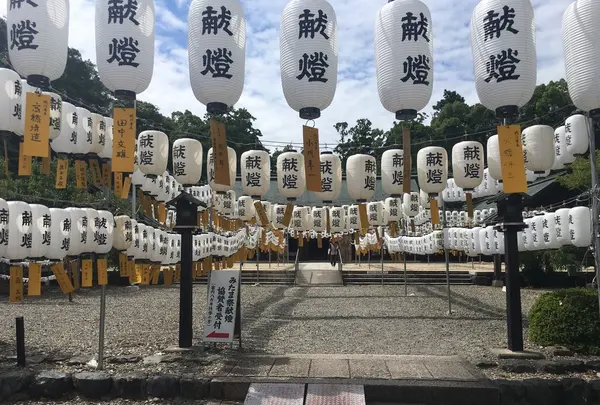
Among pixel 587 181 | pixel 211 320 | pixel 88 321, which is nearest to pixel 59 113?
pixel 211 320

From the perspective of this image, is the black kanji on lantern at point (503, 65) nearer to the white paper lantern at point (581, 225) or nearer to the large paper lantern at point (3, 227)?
the white paper lantern at point (581, 225)

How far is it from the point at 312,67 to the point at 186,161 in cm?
399

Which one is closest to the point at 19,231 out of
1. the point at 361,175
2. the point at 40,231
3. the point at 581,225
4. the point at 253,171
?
the point at 40,231

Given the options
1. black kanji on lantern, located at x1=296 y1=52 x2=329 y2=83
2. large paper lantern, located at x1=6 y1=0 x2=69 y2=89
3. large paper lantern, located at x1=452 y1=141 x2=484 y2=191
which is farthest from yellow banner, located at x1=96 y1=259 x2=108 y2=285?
large paper lantern, located at x1=452 y1=141 x2=484 y2=191

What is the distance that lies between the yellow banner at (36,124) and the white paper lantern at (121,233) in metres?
3.06

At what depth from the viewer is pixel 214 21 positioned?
7.16 metres

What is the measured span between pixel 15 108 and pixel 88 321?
692cm

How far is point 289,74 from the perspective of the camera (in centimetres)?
726

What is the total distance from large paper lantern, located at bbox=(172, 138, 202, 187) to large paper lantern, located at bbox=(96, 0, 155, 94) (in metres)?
3.14

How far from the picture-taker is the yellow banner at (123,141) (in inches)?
269

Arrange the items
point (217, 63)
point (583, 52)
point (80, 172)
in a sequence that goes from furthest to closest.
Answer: point (80, 172) → point (217, 63) → point (583, 52)

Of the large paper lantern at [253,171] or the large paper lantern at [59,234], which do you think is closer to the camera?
the large paper lantern at [59,234]

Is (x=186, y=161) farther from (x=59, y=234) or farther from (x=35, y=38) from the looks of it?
(x=35, y=38)

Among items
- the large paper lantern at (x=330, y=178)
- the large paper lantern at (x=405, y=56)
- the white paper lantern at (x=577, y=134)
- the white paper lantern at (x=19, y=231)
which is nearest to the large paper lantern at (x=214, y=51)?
the large paper lantern at (x=405, y=56)
